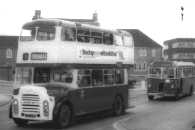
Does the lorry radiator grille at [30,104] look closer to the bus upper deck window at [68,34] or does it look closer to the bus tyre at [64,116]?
the bus tyre at [64,116]

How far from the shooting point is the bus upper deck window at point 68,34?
1695 cm

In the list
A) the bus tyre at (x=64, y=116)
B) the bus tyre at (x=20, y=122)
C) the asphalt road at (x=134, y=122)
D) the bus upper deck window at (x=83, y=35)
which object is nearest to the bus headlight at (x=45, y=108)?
the bus tyre at (x=64, y=116)

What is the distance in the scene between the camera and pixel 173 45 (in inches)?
4594

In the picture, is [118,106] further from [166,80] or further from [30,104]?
[166,80]

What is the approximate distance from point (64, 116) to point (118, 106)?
220 inches

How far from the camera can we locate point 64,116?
16.0m

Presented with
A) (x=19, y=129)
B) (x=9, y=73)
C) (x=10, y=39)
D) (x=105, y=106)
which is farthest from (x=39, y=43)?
(x=10, y=39)

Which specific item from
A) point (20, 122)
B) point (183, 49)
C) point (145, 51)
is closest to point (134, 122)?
point (20, 122)

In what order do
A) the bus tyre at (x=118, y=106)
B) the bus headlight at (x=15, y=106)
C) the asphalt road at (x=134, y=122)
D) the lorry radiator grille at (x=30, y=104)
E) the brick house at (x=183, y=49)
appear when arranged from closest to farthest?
the lorry radiator grille at (x=30, y=104) → the bus headlight at (x=15, y=106) → the asphalt road at (x=134, y=122) → the bus tyre at (x=118, y=106) → the brick house at (x=183, y=49)

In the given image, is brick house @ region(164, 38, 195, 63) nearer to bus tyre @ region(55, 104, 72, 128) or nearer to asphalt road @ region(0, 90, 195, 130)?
asphalt road @ region(0, 90, 195, 130)

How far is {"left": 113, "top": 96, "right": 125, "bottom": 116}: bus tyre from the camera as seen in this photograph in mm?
20756

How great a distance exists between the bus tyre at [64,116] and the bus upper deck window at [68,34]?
104 inches

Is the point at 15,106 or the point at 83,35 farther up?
the point at 83,35

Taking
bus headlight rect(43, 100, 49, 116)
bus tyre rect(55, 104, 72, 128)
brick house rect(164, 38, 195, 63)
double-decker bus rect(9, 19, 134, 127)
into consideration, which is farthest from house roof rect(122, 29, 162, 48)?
bus headlight rect(43, 100, 49, 116)
